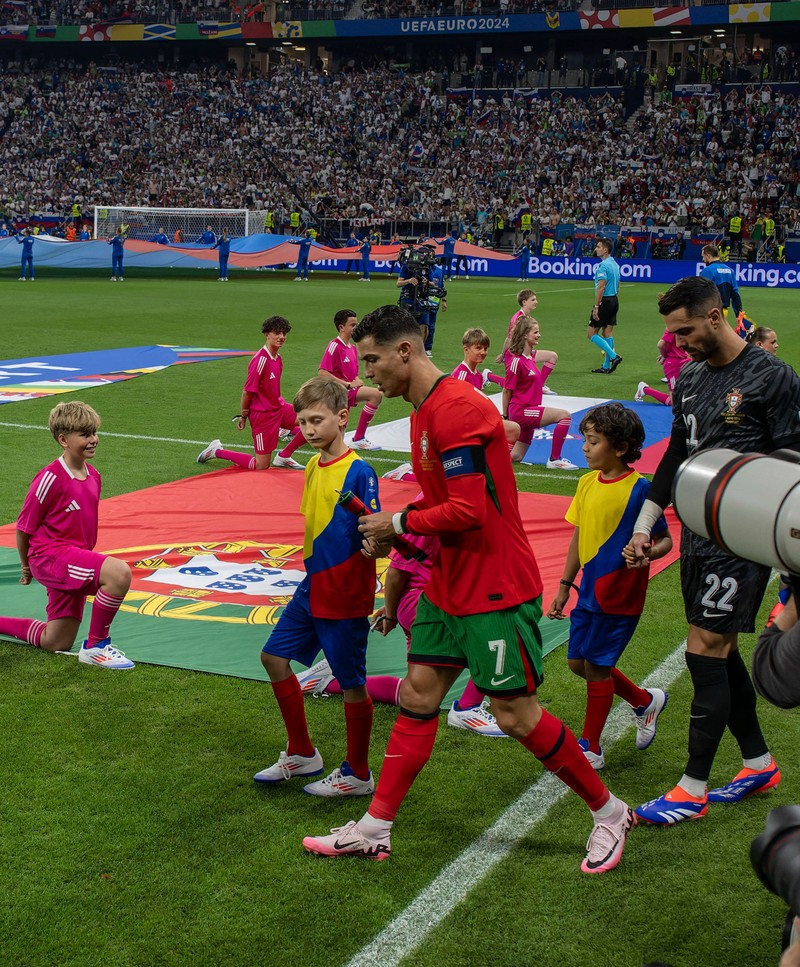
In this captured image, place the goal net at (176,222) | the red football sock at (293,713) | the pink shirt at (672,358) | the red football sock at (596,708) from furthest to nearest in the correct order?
the goal net at (176,222) < the pink shirt at (672,358) < the red football sock at (596,708) < the red football sock at (293,713)

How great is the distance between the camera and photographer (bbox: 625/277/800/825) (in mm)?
4293

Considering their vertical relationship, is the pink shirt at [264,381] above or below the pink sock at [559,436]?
above

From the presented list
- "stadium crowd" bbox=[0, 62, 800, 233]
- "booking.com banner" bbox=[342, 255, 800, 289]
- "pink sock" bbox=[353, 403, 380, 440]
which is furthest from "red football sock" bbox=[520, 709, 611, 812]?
"stadium crowd" bbox=[0, 62, 800, 233]

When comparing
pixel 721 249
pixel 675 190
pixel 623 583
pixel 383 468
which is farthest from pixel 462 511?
pixel 675 190

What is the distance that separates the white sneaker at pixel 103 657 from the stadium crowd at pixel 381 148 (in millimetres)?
40394

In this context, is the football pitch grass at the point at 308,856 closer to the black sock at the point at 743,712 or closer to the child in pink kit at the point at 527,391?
the black sock at the point at 743,712

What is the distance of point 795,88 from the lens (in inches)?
1941

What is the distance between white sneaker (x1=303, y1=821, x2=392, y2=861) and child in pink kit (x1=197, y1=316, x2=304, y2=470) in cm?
657

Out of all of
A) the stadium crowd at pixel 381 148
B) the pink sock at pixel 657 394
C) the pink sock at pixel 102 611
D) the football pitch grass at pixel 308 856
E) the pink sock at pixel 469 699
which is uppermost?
the stadium crowd at pixel 381 148

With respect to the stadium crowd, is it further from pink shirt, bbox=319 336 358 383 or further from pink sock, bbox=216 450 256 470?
pink sock, bbox=216 450 256 470

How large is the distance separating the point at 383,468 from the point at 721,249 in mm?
30733

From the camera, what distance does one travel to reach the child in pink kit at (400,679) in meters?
5.14

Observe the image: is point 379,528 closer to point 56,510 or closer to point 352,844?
point 352,844

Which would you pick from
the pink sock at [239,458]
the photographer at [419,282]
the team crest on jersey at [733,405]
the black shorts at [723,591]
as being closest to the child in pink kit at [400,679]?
the black shorts at [723,591]
